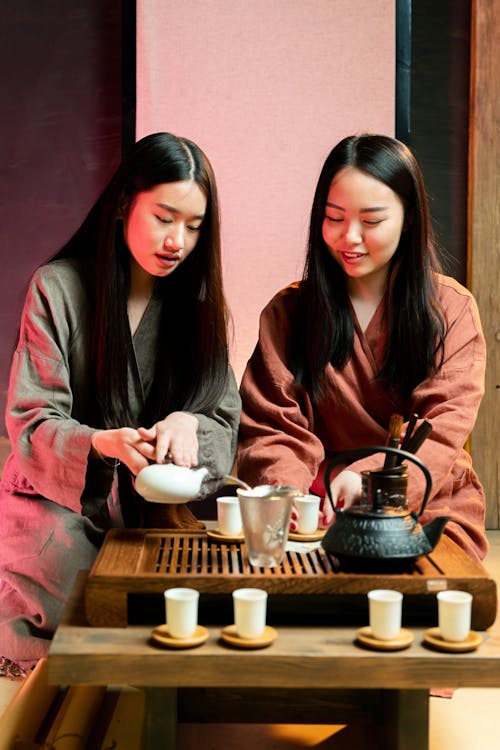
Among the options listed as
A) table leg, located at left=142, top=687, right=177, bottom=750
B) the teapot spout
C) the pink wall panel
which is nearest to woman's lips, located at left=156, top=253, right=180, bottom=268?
the teapot spout

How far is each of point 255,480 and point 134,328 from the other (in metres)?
0.55

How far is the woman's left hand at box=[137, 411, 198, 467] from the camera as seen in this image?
2209 millimetres

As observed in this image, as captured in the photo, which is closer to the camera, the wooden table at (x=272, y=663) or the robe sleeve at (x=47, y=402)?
the wooden table at (x=272, y=663)

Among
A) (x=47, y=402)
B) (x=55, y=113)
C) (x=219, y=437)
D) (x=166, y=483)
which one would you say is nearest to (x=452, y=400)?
(x=219, y=437)

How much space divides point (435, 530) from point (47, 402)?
1055 mm

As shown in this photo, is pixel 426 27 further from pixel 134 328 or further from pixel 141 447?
pixel 141 447

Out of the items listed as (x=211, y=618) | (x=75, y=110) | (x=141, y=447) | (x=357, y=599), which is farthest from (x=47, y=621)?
(x=75, y=110)

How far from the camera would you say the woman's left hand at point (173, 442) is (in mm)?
2209

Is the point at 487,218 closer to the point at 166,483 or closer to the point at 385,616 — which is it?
the point at 166,483

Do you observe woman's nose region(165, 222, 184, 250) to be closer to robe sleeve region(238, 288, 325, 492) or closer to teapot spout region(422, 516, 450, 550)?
robe sleeve region(238, 288, 325, 492)

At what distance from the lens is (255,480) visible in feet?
9.01

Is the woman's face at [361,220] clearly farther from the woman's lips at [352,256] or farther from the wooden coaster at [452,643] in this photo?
the wooden coaster at [452,643]

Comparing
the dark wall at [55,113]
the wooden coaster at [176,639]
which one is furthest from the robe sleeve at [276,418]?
the dark wall at [55,113]

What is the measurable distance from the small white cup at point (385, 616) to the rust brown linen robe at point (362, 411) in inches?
36.3
